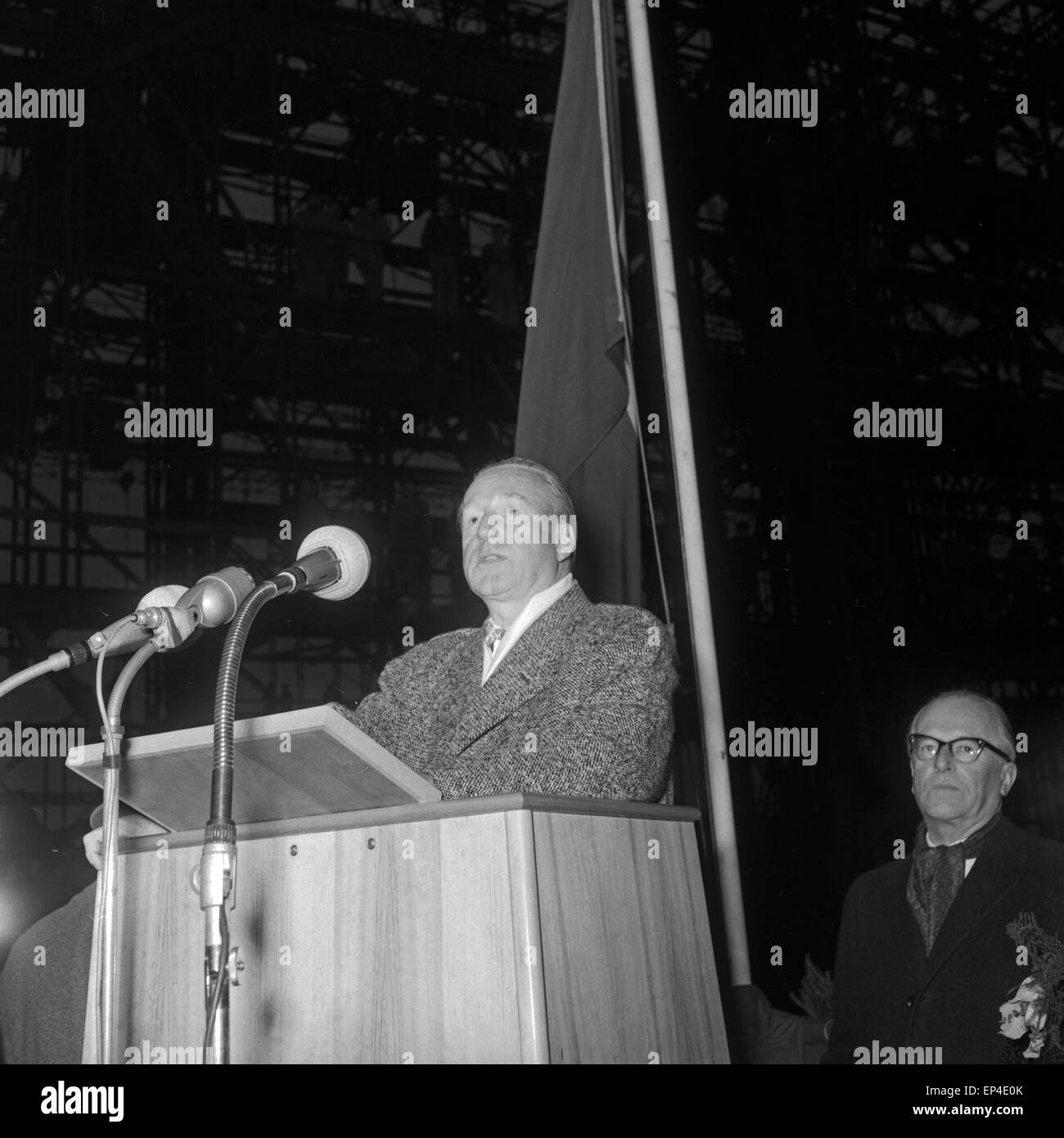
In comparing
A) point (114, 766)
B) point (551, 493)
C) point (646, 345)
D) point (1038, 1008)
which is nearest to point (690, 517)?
point (551, 493)

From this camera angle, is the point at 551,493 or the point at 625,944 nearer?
the point at 625,944

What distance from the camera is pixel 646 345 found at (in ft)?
34.9

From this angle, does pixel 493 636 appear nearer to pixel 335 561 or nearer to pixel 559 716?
pixel 559 716

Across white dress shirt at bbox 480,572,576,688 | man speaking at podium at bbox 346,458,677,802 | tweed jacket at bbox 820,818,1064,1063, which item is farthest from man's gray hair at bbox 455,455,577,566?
tweed jacket at bbox 820,818,1064,1063

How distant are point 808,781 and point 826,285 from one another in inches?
152

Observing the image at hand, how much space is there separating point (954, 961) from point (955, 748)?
498mm

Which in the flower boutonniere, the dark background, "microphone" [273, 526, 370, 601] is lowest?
the flower boutonniere

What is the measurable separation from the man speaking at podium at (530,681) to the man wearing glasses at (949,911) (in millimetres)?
741

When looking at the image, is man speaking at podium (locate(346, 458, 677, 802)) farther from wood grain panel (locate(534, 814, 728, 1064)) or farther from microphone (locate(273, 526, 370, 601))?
microphone (locate(273, 526, 370, 601))

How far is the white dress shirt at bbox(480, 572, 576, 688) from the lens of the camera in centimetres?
281

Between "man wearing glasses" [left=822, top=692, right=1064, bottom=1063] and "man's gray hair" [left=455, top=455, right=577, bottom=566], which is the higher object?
"man's gray hair" [left=455, top=455, right=577, bottom=566]

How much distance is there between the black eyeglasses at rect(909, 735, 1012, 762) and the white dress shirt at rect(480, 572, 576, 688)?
946mm

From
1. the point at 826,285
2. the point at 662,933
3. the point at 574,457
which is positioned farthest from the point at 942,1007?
the point at 826,285
